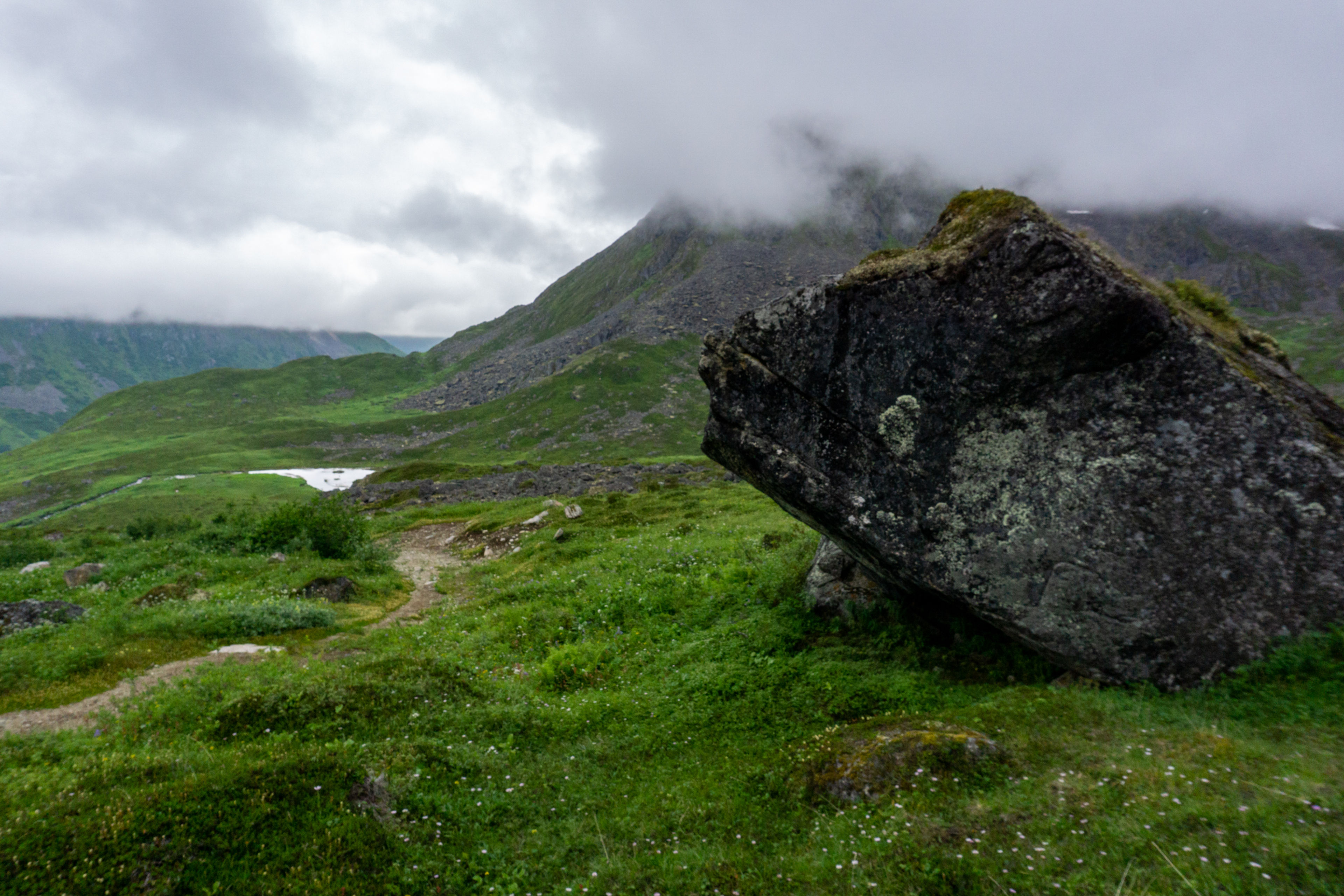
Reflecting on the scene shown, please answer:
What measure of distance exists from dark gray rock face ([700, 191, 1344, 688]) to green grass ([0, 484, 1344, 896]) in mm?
1057

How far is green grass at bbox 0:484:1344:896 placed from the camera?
647cm

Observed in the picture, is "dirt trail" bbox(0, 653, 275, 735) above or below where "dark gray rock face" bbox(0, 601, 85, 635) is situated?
below

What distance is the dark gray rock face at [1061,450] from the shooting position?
381 inches

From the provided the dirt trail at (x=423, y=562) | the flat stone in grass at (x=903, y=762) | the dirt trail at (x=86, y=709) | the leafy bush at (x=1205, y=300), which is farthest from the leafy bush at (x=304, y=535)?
the leafy bush at (x=1205, y=300)

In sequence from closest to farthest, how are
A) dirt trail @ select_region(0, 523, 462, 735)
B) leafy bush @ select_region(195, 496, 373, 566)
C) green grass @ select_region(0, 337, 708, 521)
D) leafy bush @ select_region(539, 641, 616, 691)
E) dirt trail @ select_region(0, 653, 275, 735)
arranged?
dirt trail @ select_region(0, 653, 275, 735)
dirt trail @ select_region(0, 523, 462, 735)
leafy bush @ select_region(539, 641, 616, 691)
leafy bush @ select_region(195, 496, 373, 566)
green grass @ select_region(0, 337, 708, 521)

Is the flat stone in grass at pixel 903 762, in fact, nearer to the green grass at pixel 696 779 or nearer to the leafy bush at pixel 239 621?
the green grass at pixel 696 779

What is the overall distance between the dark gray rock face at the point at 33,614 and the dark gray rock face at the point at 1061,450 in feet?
74.2

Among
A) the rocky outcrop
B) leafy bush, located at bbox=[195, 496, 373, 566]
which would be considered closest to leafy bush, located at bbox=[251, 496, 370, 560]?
leafy bush, located at bbox=[195, 496, 373, 566]

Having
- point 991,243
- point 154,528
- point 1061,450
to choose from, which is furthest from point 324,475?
point 1061,450

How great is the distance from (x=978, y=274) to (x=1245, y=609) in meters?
6.94

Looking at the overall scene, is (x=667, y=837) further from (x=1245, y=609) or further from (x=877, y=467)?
(x=1245, y=609)

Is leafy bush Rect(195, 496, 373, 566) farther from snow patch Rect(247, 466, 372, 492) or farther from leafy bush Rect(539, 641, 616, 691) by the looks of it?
snow patch Rect(247, 466, 372, 492)

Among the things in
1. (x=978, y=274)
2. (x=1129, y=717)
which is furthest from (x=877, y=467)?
(x=1129, y=717)

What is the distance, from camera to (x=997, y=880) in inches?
240
